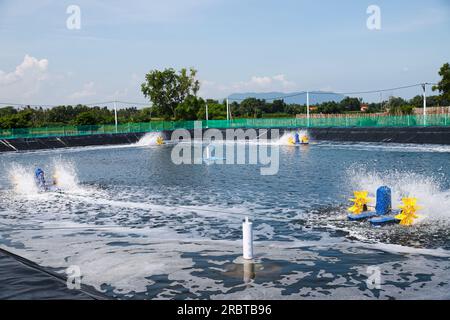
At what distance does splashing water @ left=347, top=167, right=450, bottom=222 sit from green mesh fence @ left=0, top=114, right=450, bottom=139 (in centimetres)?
3035

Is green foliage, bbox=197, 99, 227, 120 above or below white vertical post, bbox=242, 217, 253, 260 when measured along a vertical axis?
above

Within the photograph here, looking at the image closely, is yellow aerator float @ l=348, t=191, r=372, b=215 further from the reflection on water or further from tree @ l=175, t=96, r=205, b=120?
tree @ l=175, t=96, r=205, b=120

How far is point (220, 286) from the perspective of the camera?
8.24 m

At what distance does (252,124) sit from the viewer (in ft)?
243

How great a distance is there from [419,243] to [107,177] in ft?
61.8

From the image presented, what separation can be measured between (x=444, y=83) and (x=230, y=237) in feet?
235

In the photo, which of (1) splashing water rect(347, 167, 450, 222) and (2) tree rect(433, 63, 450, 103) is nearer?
(1) splashing water rect(347, 167, 450, 222)

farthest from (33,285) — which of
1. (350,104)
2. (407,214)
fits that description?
(350,104)

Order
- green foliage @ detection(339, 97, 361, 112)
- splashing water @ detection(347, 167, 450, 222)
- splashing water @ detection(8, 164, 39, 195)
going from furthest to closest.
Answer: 1. green foliage @ detection(339, 97, 361, 112)
2. splashing water @ detection(8, 164, 39, 195)
3. splashing water @ detection(347, 167, 450, 222)

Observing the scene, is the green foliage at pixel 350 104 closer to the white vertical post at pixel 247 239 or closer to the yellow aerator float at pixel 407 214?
the yellow aerator float at pixel 407 214

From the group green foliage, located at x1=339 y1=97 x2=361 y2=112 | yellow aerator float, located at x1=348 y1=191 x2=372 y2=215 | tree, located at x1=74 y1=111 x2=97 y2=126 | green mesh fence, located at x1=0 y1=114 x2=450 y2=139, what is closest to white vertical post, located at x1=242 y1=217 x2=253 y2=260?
yellow aerator float, located at x1=348 y1=191 x2=372 y2=215

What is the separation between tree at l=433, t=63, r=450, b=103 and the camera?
239 ft

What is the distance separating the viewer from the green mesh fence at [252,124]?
52906mm
